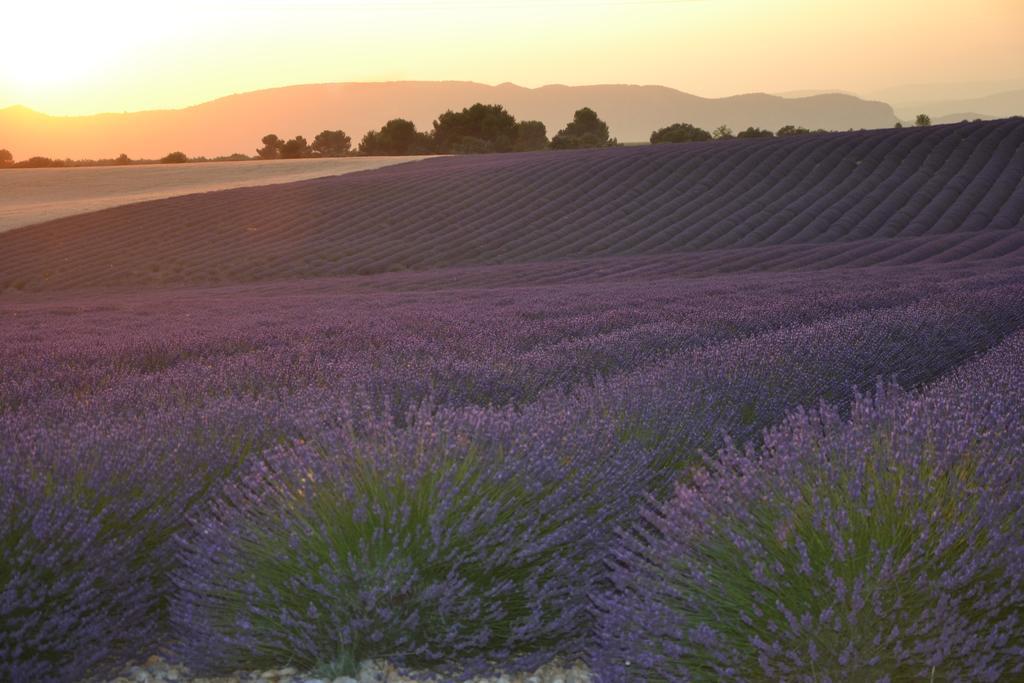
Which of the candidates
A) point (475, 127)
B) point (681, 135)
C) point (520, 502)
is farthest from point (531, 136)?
point (520, 502)

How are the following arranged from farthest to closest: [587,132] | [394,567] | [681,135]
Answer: [587,132]
[681,135]
[394,567]

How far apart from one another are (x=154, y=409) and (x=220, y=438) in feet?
3.10

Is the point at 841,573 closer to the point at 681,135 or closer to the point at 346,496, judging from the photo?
the point at 346,496

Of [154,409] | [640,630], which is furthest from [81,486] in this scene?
[640,630]

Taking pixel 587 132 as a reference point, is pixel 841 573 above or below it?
below

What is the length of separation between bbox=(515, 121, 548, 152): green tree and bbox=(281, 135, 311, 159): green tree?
46.9 ft

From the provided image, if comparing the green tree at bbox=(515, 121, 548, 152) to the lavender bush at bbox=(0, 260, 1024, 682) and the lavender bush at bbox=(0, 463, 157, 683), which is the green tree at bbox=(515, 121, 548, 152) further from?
the lavender bush at bbox=(0, 463, 157, 683)

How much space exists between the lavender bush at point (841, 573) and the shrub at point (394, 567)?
332 mm

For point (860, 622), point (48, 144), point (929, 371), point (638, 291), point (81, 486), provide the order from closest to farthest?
point (860, 622) → point (81, 486) → point (929, 371) → point (638, 291) → point (48, 144)

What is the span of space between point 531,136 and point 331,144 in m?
13.9

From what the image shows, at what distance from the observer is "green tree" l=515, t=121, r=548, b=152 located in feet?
217

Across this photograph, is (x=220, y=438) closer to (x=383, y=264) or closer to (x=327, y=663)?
(x=327, y=663)

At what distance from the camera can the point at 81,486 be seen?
3113 millimetres

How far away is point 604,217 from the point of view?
2655cm
